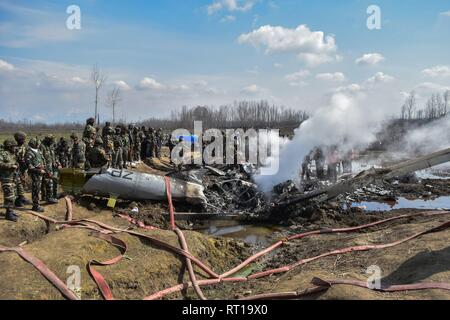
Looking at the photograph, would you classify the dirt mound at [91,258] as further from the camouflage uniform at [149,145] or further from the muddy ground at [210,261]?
the camouflage uniform at [149,145]

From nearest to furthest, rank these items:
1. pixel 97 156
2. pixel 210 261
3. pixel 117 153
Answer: pixel 210 261, pixel 97 156, pixel 117 153

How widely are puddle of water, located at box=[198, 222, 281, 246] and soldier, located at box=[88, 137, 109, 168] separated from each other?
154 inches

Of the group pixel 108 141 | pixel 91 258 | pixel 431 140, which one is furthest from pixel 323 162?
pixel 431 140

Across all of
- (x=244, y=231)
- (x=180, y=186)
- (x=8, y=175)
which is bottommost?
(x=244, y=231)

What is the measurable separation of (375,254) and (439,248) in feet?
3.77

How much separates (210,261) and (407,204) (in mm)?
10604

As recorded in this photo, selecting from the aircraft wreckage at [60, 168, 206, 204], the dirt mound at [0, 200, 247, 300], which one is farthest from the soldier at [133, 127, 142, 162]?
the dirt mound at [0, 200, 247, 300]

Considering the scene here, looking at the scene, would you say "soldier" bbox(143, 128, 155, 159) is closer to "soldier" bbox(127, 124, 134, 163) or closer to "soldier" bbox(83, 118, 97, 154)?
"soldier" bbox(127, 124, 134, 163)

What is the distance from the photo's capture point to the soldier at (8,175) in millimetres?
8727

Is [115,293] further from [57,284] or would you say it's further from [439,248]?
[439,248]

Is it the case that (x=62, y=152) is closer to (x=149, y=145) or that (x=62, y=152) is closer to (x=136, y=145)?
(x=136, y=145)

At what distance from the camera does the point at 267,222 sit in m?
12.9

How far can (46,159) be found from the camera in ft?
36.3

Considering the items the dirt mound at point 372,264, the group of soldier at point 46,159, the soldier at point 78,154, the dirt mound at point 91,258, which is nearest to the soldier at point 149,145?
the group of soldier at point 46,159
